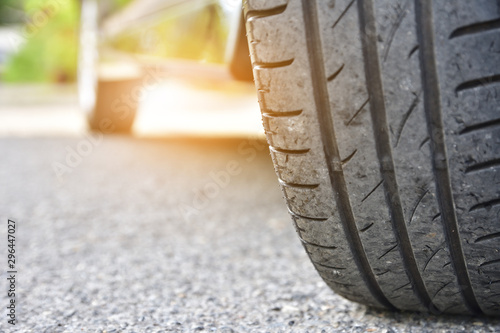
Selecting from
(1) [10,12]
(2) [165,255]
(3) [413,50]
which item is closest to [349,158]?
(3) [413,50]

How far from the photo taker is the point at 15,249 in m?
1.66

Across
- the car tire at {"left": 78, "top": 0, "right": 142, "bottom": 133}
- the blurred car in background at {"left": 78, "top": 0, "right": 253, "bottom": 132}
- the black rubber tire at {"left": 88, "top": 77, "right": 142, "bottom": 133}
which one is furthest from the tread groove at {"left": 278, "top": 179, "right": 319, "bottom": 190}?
the black rubber tire at {"left": 88, "top": 77, "right": 142, "bottom": 133}

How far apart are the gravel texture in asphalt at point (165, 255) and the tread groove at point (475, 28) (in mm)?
500

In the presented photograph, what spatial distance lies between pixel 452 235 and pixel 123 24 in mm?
2610

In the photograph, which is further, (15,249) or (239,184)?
(239,184)

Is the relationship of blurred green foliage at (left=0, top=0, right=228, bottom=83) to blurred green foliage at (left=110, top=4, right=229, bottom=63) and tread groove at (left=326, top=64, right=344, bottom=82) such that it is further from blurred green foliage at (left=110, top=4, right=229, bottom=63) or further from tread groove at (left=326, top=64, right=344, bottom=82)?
tread groove at (left=326, top=64, right=344, bottom=82)

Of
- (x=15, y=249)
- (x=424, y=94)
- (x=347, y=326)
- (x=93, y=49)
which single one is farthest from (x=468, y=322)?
(x=93, y=49)

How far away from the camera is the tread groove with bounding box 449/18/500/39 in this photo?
0.76m

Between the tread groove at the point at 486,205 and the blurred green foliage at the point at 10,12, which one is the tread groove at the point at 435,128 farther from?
the blurred green foliage at the point at 10,12

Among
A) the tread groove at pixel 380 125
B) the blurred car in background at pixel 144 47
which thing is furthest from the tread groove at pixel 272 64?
the blurred car in background at pixel 144 47

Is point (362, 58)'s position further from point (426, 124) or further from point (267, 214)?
point (267, 214)

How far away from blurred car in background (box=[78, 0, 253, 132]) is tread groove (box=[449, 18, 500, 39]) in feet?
2.84

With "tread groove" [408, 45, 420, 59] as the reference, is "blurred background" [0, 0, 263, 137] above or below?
above

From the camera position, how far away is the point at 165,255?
1.59 meters
